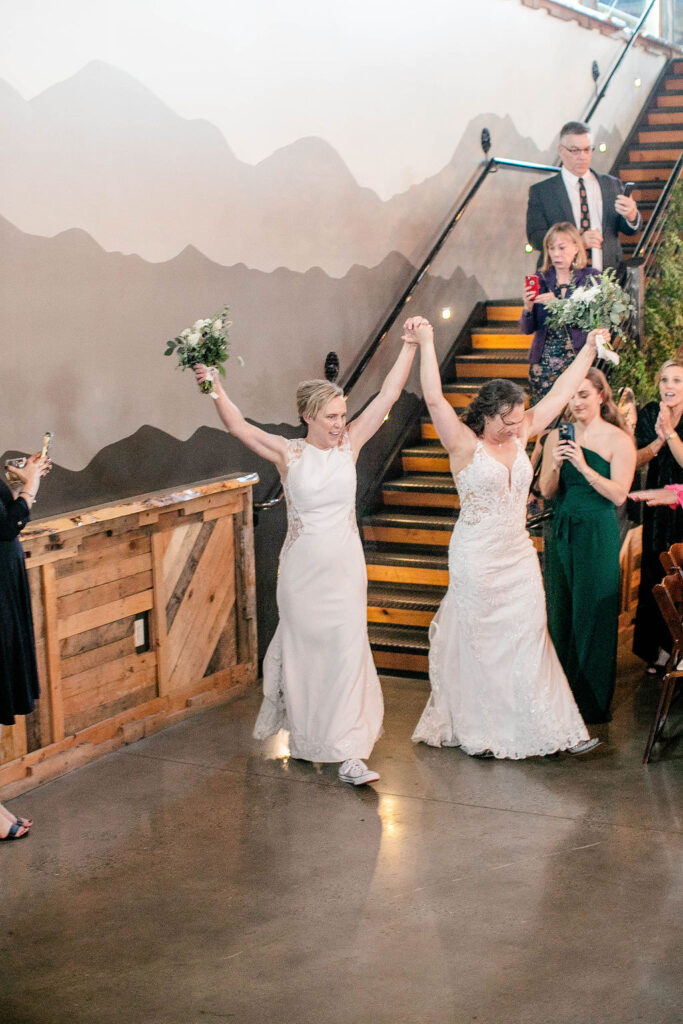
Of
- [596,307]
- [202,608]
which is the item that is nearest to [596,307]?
[596,307]

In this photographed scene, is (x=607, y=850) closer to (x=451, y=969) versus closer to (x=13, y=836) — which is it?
(x=451, y=969)

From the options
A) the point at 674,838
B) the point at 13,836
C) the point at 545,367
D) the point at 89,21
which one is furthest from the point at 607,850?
the point at 89,21

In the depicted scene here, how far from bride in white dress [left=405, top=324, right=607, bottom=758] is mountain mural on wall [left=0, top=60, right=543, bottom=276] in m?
1.67

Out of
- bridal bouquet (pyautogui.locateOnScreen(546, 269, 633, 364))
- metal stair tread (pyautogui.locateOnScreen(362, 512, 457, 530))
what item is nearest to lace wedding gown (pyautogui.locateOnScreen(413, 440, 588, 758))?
bridal bouquet (pyautogui.locateOnScreen(546, 269, 633, 364))

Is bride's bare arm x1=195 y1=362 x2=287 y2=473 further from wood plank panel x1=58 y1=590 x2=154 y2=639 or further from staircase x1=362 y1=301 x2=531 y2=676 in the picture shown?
staircase x1=362 y1=301 x2=531 y2=676

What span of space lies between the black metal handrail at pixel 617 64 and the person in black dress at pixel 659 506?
4182 mm

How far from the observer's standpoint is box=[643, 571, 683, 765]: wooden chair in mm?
5105

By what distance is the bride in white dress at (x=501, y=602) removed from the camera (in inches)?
209

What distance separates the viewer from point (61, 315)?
16.9ft

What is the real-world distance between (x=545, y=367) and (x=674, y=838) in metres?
2.91

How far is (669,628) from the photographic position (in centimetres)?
523

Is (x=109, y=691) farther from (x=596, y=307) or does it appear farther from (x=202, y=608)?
(x=596, y=307)

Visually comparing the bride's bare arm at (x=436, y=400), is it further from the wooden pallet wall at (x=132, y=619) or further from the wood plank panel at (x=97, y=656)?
the wood plank panel at (x=97, y=656)

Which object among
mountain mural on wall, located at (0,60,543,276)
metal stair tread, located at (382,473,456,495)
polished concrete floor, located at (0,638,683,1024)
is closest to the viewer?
polished concrete floor, located at (0,638,683,1024)
